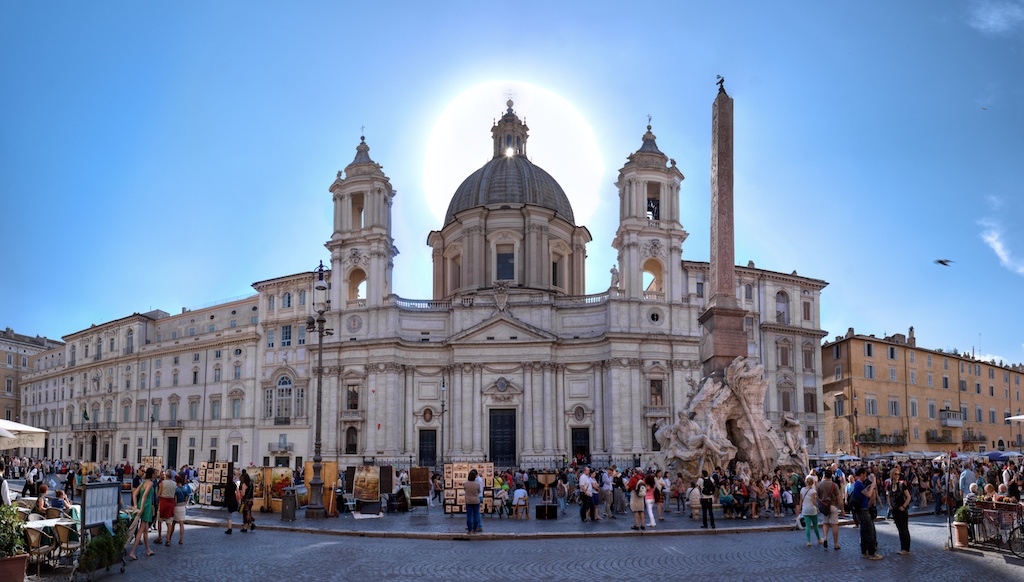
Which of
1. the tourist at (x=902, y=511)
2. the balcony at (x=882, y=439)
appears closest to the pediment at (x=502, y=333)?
the balcony at (x=882, y=439)

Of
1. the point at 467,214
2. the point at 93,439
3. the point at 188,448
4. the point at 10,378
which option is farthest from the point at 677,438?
the point at 10,378

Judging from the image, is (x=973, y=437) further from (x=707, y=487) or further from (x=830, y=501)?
(x=830, y=501)

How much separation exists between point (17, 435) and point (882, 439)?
168 ft

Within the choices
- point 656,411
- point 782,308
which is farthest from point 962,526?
point 782,308

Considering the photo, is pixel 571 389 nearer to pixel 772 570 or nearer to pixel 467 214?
pixel 467 214

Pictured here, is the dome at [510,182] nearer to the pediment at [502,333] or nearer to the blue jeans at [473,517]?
the pediment at [502,333]

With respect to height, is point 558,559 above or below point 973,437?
above

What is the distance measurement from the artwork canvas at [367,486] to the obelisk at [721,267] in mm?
10673

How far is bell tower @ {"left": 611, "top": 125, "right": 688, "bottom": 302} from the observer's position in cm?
5303

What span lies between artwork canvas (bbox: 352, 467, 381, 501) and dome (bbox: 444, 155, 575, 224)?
111 ft

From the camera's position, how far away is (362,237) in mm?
55344

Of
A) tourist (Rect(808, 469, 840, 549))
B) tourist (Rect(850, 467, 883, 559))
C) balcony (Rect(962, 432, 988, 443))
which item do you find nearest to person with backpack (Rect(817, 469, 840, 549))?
tourist (Rect(808, 469, 840, 549))

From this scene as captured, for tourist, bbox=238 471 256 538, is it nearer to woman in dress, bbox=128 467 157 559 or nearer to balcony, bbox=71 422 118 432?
woman in dress, bbox=128 467 157 559

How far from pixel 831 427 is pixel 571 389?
19779 millimetres
